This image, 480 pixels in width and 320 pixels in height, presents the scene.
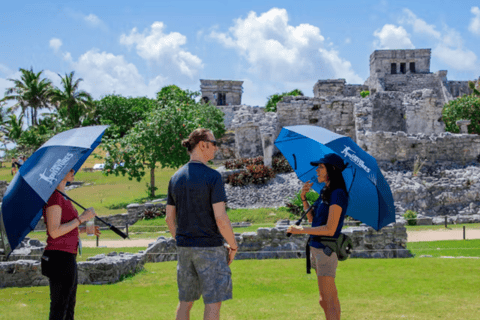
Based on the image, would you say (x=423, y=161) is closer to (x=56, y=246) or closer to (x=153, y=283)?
(x=153, y=283)

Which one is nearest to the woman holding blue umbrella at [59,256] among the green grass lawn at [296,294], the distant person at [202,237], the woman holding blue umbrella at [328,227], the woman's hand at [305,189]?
the distant person at [202,237]

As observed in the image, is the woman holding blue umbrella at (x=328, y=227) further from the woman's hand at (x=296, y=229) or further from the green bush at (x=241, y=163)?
the green bush at (x=241, y=163)

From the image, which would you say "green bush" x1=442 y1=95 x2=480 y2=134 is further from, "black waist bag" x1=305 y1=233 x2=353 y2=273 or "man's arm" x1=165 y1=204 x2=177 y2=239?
"man's arm" x1=165 y1=204 x2=177 y2=239

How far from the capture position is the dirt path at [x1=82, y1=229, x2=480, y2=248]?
12.6m

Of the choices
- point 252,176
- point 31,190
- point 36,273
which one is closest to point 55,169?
point 31,190

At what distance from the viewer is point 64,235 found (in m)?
4.23

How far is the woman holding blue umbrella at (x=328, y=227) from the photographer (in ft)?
13.8

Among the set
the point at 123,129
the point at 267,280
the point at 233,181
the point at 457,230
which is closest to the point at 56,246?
the point at 267,280

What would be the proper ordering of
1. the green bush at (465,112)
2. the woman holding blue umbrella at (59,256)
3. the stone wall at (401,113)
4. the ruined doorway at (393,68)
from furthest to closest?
the ruined doorway at (393,68) < the green bush at (465,112) < the stone wall at (401,113) < the woman holding blue umbrella at (59,256)

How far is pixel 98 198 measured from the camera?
2386 cm

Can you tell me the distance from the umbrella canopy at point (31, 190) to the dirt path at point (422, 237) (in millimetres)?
8568

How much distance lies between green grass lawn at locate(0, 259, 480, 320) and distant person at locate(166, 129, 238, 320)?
6.03 feet

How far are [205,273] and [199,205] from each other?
0.54m

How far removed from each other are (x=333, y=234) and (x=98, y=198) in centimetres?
2135
